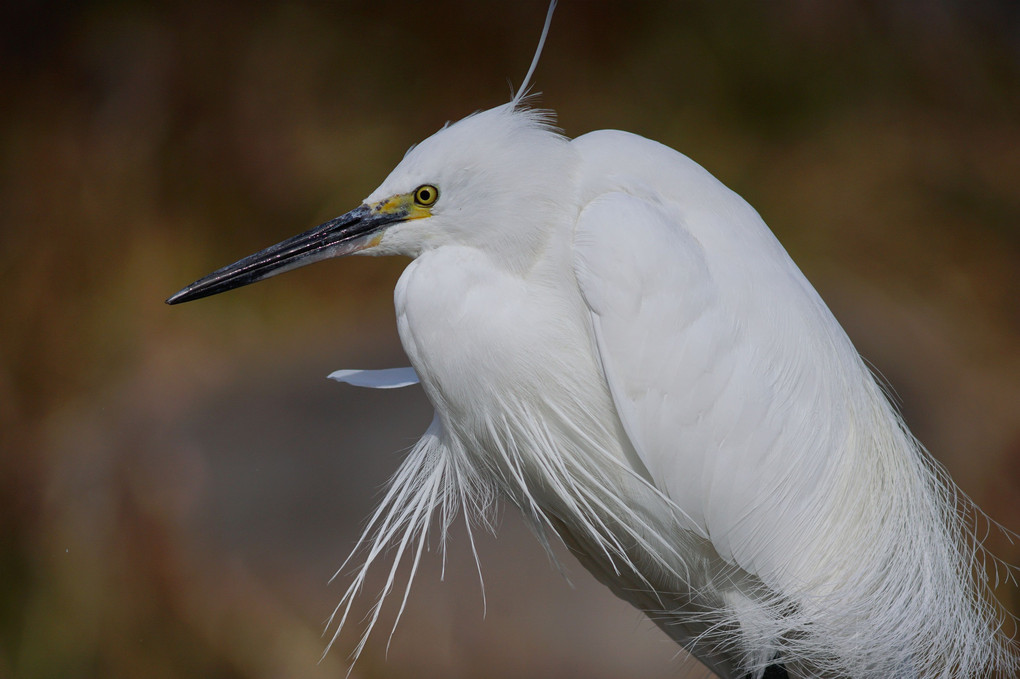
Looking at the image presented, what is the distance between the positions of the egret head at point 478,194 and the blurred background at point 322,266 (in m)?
Result: 1.77

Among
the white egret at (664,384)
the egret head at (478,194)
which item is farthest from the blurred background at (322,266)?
the egret head at (478,194)

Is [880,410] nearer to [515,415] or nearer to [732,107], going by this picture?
[515,415]

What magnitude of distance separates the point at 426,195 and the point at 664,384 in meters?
0.45

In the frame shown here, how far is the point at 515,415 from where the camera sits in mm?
1299

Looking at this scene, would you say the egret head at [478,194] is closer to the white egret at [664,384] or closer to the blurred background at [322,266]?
the white egret at [664,384]

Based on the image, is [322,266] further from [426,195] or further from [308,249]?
[426,195]

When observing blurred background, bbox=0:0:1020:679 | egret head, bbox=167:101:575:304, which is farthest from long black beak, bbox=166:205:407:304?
blurred background, bbox=0:0:1020:679

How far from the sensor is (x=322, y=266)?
3.21 meters

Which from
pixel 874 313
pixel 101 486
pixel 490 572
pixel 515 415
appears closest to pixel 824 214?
pixel 874 313

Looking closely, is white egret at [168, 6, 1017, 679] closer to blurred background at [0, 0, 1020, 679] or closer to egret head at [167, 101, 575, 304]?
egret head at [167, 101, 575, 304]

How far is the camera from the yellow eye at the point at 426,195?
1305mm

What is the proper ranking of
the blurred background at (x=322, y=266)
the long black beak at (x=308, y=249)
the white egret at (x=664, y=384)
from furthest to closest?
the blurred background at (x=322, y=266) → the long black beak at (x=308, y=249) → the white egret at (x=664, y=384)

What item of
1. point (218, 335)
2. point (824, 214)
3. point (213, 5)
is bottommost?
point (218, 335)

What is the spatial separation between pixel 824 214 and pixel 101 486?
266cm
